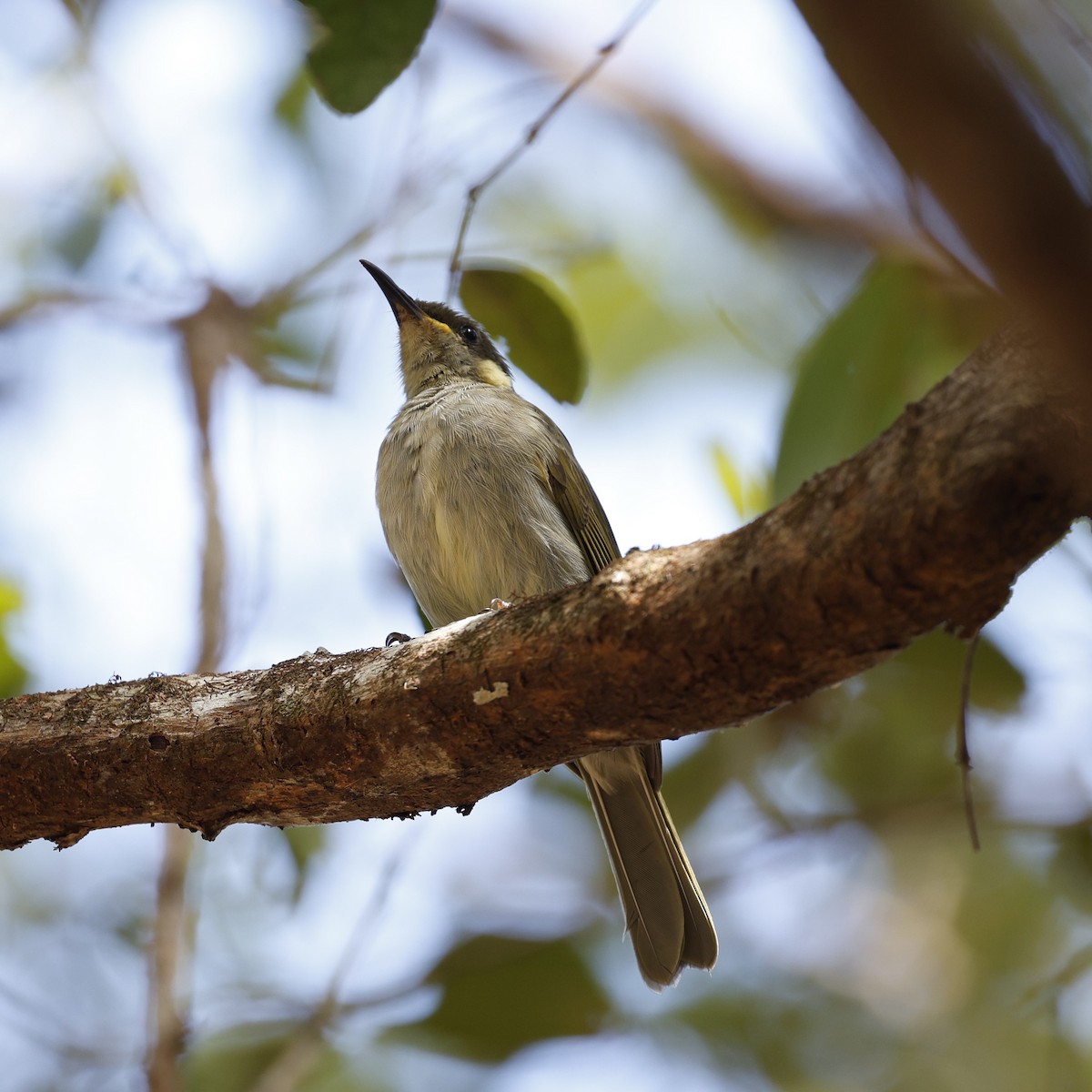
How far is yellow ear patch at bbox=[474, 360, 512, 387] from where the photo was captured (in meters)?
5.88

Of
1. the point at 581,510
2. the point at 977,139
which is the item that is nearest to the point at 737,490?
the point at 581,510

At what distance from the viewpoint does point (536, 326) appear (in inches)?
174

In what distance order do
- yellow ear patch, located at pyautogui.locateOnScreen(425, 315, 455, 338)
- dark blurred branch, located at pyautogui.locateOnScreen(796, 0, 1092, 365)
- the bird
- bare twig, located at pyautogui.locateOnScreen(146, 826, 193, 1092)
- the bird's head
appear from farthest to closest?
yellow ear patch, located at pyautogui.locateOnScreen(425, 315, 455, 338) < the bird's head < bare twig, located at pyautogui.locateOnScreen(146, 826, 193, 1092) < the bird < dark blurred branch, located at pyautogui.locateOnScreen(796, 0, 1092, 365)

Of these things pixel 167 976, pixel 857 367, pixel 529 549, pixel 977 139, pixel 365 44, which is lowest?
pixel 167 976

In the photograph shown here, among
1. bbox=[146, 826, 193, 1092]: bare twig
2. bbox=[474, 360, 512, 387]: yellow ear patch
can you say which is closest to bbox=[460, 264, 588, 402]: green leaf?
bbox=[474, 360, 512, 387]: yellow ear patch

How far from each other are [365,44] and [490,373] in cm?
282

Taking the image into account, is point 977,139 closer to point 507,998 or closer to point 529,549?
point 529,549

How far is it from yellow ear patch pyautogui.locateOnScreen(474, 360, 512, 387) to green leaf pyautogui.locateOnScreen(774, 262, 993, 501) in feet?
6.71

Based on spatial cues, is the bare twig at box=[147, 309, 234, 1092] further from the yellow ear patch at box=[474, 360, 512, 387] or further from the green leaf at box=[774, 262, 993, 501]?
the green leaf at box=[774, 262, 993, 501]

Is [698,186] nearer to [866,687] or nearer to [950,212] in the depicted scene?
[866,687]

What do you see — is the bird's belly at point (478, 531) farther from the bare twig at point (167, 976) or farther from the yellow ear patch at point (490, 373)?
the bare twig at point (167, 976)

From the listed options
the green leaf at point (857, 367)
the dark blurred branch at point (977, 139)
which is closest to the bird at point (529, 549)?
the green leaf at point (857, 367)

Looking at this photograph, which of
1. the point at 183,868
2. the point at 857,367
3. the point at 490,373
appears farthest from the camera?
the point at 490,373

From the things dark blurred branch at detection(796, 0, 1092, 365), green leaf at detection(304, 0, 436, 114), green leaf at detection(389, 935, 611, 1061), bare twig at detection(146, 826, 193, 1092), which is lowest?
green leaf at detection(389, 935, 611, 1061)
